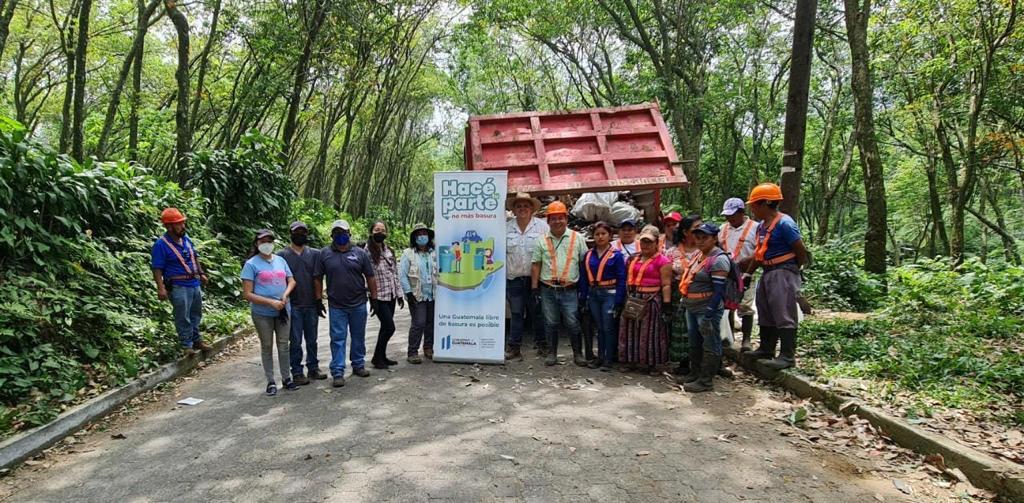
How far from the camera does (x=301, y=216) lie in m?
18.1

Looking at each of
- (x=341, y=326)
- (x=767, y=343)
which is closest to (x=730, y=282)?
(x=767, y=343)

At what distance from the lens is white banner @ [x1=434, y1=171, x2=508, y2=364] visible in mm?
6590

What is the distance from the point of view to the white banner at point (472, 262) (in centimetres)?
659

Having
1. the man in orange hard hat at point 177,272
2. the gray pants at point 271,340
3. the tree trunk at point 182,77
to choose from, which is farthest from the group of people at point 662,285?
the tree trunk at point 182,77

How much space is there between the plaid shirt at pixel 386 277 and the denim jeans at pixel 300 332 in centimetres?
74

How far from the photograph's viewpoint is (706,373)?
18.2 ft

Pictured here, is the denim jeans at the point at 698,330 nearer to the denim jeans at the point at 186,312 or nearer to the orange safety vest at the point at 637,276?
the orange safety vest at the point at 637,276

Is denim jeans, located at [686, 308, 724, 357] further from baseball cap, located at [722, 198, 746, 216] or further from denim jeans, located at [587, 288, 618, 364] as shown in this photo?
baseball cap, located at [722, 198, 746, 216]

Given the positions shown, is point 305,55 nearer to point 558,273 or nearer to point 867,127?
point 558,273

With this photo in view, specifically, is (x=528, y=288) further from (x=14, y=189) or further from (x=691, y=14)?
(x=691, y=14)

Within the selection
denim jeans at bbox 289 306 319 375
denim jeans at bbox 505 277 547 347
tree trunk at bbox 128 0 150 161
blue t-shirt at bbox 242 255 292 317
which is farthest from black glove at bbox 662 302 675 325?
tree trunk at bbox 128 0 150 161

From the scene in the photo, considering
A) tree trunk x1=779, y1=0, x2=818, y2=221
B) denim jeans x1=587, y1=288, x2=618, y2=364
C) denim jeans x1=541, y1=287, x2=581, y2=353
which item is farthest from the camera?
tree trunk x1=779, y1=0, x2=818, y2=221

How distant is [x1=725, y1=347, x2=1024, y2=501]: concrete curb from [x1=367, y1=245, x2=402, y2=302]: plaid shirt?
13.6 feet

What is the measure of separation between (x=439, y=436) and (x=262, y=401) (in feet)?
6.94
